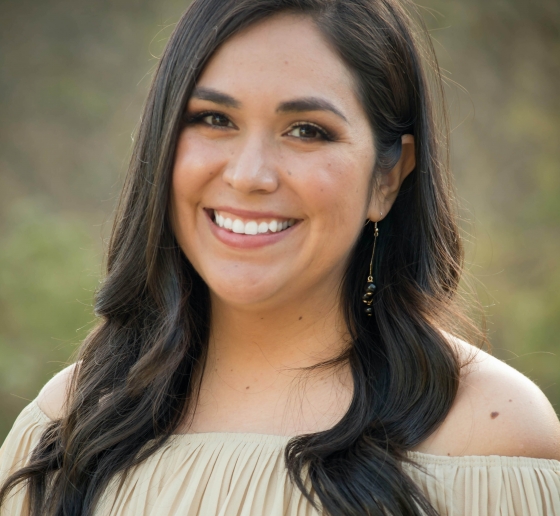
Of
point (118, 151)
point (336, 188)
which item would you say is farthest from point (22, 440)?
point (118, 151)

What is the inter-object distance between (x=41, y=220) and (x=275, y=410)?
3.86 m

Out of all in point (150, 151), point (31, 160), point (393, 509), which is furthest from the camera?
point (31, 160)

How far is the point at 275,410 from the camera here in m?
2.05

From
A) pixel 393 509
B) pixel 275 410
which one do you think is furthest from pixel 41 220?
pixel 393 509

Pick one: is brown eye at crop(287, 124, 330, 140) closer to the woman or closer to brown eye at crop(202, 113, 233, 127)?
the woman

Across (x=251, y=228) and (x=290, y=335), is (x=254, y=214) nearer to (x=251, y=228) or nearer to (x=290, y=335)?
(x=251, y=228)

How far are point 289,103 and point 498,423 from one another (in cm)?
87

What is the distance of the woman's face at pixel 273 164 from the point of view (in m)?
1.92

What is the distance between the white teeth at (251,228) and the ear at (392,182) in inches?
12.2

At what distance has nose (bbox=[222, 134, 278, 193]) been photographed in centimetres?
190

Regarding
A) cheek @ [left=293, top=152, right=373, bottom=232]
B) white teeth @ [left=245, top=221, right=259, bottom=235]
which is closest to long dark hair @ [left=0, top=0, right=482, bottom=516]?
cheek @ [left=293, top=152, right=373, bottom=232]

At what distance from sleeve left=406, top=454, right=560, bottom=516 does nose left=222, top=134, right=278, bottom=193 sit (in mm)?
742

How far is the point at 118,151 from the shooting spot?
5.72 m

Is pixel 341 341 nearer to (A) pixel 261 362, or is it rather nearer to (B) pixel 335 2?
(A) pixel 261 362
